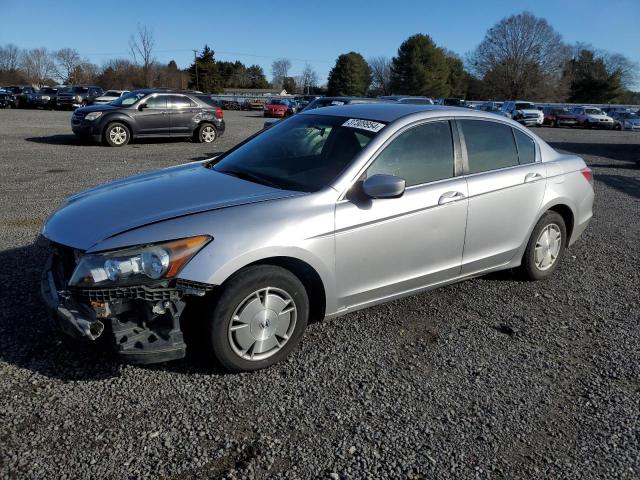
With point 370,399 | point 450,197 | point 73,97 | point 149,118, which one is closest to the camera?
point 370,399

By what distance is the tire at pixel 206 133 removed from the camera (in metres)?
16.4

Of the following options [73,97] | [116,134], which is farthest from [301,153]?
[73,97]

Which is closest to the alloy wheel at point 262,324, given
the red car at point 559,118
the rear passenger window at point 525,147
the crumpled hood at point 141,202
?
the crumpled hood at point 141,202

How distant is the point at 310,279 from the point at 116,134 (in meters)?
13.1

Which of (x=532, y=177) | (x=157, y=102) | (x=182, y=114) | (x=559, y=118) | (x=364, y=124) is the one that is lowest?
(x=559, y=118)

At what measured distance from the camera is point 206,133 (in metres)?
16.5

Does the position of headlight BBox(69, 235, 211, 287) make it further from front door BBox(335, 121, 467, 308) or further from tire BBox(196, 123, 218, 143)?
tire BBox(196, 123, 218, 143)

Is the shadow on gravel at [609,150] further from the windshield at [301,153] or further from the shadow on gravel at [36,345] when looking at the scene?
the shadow on gravel at [36,345]

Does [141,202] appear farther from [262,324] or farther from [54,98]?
[54,98]

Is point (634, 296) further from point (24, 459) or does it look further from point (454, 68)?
point (454, 68)

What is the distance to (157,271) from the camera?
2865mm

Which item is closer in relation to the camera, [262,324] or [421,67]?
[262,324]

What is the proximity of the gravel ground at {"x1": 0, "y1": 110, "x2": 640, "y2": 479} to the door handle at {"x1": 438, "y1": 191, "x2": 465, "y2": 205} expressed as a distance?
36.8 inches

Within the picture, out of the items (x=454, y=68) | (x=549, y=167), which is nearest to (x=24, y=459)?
(x=549, y=167)
